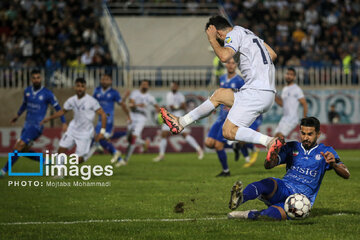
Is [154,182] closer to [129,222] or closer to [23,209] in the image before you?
[23,209]

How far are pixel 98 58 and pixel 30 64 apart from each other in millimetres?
2537

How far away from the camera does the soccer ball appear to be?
7441mm

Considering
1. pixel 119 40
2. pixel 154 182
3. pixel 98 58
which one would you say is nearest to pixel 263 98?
pixel 154 182

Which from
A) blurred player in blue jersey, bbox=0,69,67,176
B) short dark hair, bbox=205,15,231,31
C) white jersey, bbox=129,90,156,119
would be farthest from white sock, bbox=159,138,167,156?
short dark hair, bbox=205,15,231,31

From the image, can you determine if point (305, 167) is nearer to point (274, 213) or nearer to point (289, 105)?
point (274, 213)

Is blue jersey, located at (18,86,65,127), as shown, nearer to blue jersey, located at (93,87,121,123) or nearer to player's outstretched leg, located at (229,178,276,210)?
blue jersey, located at (93,87,121,123)

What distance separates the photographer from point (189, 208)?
916 centimetres

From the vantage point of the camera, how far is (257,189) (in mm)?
7547

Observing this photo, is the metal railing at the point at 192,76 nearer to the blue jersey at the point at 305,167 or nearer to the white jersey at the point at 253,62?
the white jersey at the point at 253,62

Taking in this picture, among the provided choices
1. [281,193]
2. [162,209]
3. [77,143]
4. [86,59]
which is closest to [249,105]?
[281,193]

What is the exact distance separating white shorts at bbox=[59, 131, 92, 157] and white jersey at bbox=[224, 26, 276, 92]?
642 cm

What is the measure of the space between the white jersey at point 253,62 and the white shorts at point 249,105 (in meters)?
0.08

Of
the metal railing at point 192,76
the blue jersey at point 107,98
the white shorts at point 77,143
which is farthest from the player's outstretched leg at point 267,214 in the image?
the metal railing at point 192,76

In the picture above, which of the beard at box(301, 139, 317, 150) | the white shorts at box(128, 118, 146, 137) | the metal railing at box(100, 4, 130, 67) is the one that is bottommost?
the white shorts at box(128, 118, 146, 137)
